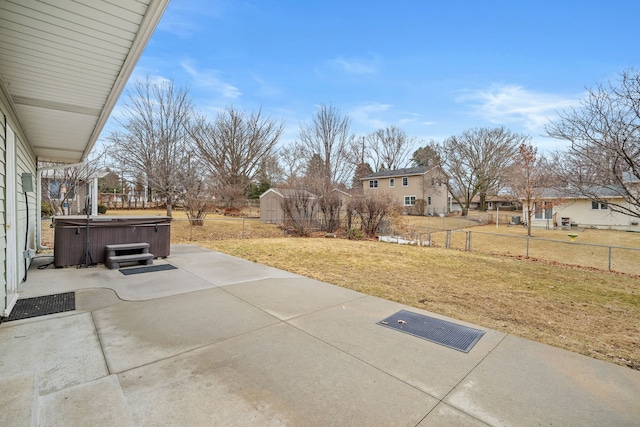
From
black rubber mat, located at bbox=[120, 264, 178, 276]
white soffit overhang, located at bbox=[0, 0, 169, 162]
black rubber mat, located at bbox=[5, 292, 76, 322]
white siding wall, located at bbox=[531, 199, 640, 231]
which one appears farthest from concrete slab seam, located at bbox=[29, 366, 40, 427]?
white siding wall, located at bbox=[531, 199, 640, 231]

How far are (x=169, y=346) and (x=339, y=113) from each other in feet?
74.0

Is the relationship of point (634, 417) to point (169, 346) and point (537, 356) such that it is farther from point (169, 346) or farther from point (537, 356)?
point (169, 346)

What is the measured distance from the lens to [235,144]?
27.2 meters

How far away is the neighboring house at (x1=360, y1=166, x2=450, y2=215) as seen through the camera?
105 feet

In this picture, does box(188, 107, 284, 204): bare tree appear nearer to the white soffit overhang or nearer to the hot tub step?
the hot tub step

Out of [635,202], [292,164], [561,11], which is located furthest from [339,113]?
[635,202]

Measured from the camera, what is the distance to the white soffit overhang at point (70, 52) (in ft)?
7.29

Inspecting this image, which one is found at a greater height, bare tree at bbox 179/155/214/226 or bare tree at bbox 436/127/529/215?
bare tree at bbox 436/127/529/215

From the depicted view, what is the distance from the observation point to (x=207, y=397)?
2088 mm

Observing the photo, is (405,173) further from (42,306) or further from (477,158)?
(42,306)

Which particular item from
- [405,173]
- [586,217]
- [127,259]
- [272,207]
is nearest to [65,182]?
[272,207]

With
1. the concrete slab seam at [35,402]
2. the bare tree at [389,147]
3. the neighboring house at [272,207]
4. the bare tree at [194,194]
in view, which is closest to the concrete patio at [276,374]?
the concrete slab seam at [35,402]

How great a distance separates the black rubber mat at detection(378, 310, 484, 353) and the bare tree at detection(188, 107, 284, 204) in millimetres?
23317

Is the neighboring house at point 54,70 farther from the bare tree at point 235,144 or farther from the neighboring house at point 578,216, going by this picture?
the neighboring house at point 578,216
